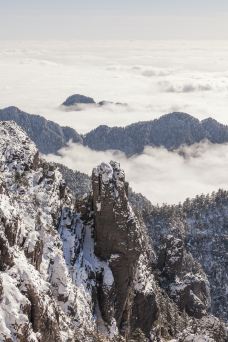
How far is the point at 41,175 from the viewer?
101 m

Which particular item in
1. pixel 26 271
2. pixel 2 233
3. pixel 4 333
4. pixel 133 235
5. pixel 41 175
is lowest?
pixel 4 333

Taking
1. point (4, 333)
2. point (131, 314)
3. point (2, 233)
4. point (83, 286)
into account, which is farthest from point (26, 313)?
point (131, 314)

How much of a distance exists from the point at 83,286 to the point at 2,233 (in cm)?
2976

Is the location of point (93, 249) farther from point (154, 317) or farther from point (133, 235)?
point (154, 317)

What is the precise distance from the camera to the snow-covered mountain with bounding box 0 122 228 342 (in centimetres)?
6619

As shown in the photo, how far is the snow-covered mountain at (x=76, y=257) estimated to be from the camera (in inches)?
2606

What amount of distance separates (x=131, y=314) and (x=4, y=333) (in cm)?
5758

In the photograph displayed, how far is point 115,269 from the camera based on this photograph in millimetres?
98750

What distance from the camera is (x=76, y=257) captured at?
307 ft

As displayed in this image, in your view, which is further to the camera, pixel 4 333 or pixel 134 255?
pixel 134 255

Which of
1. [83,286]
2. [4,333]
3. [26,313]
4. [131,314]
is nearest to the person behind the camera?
[4,333]

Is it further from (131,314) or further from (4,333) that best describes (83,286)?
(4,333)

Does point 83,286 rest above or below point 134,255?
below

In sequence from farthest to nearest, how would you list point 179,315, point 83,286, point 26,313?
point 179,315, point 83,286, point 26,313
